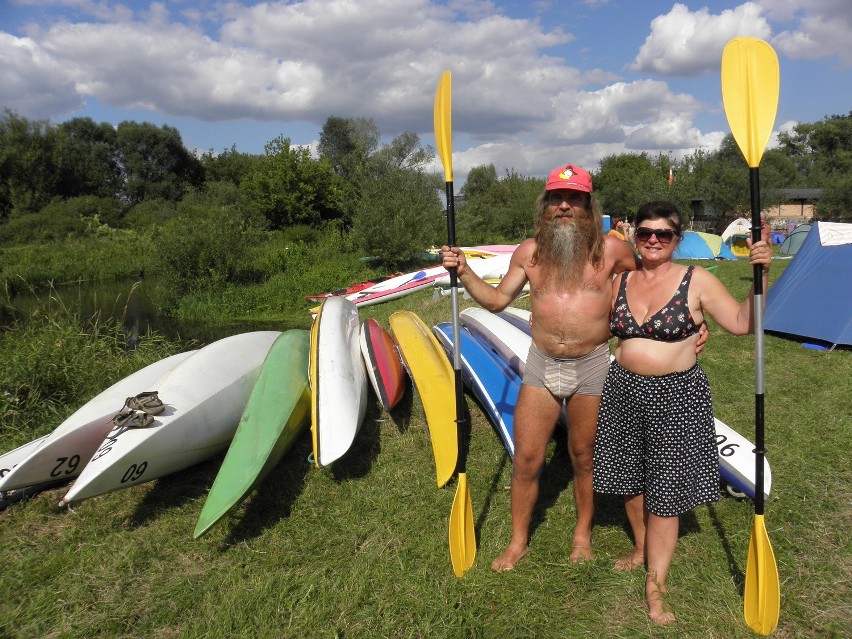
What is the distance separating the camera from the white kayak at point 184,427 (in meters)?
3.28

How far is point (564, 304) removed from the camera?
2.53 meters

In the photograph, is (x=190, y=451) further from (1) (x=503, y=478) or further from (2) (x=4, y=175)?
(2) (x=4, y=175)

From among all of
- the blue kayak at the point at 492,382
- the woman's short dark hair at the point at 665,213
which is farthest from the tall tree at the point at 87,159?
the woman's short dark hair at the point at 665,213

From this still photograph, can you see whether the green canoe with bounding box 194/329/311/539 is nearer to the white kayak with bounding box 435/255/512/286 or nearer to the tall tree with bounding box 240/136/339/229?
the white kayak with bounding box 435/255/512/286

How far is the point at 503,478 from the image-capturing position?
12.4 ft

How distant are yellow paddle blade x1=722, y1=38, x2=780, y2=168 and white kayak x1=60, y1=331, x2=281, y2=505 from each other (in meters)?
3.53

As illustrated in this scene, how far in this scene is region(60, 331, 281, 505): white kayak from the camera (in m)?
3.28

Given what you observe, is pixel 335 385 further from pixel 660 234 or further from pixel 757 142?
pixel 757 142

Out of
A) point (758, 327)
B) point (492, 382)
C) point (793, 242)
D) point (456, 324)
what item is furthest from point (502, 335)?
point (793, 242)

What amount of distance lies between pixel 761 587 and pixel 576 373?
43.9 inches

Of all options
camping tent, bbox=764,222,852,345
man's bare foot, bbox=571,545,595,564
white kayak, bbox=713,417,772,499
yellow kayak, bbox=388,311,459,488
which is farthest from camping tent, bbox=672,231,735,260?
man's bare foot, bbox=571,545,595,564

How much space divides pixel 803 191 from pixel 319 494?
49237 mm

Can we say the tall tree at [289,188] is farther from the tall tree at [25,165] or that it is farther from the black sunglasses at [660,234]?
the black sunglasses at [660,234]

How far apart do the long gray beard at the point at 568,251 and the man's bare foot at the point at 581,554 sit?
4.44ft
